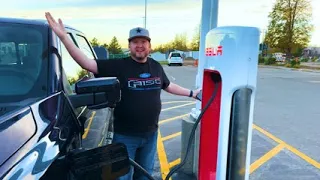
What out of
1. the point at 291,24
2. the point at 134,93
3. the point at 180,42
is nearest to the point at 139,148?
the point at 134,93

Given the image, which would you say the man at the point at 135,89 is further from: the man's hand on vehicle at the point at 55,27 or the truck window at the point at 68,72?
the man's hand on vehicle at the point at 55,27

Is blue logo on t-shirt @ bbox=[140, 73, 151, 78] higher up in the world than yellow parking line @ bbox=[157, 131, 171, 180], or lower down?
higher up

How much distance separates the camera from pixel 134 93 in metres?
2.81

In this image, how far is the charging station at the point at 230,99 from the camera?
1.80 meters

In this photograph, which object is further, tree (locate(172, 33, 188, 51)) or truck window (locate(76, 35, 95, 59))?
tree (locate(172, 33, 188, 51))

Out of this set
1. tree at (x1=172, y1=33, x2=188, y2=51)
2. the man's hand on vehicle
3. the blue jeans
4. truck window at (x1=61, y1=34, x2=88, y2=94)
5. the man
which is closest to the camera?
the man's hand on vehicle

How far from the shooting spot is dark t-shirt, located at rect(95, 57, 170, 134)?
2809 millimetres

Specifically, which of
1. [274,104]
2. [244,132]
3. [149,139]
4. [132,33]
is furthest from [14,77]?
[274,104]

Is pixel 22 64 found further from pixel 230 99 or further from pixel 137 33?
pixel 230 99

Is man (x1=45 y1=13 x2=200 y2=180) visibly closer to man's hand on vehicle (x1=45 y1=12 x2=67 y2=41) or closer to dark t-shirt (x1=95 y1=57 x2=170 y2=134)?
dark t-shirt (x1=95 y1=57 x2=170 y2=134)

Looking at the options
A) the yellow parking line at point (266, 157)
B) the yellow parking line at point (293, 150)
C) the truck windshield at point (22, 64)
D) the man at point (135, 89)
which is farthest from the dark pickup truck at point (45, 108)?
the yellow parking line at point (293, 150)

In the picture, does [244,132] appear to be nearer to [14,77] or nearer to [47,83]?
[47,83]

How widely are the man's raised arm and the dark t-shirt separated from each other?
83 millimetres

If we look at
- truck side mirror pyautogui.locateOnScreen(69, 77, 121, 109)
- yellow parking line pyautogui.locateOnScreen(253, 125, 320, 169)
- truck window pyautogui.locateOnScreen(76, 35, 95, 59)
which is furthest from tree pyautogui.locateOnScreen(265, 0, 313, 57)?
truck side mirror pyautogui.locateOnScreen(69, 77, 121, 109)
